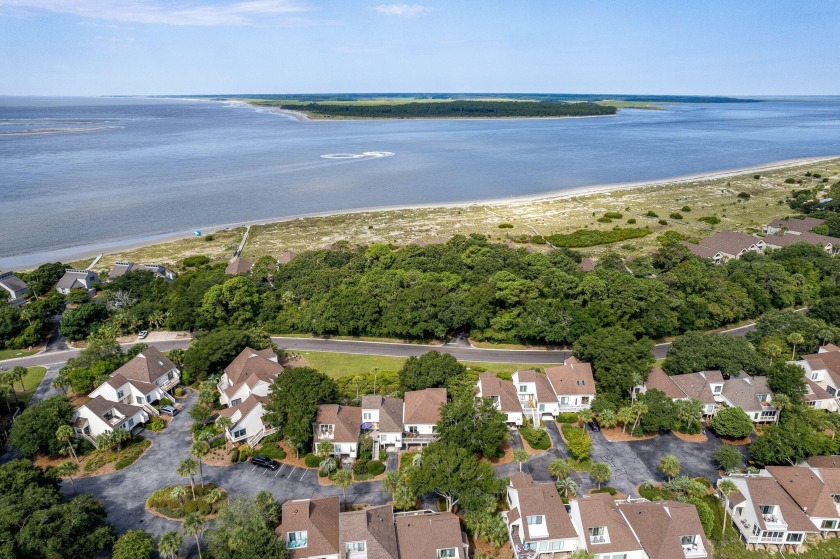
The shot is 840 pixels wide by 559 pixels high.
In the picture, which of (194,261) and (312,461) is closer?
(312,461)

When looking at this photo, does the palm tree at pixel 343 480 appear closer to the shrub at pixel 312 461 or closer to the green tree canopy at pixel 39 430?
the shrub at pixel 312 461

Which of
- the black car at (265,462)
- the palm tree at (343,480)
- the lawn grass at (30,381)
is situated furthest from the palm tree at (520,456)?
the lawn grass at (30,381)

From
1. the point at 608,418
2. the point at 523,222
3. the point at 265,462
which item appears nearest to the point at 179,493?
the point at 265,462

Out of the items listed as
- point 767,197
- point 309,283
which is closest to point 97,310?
point 309,283

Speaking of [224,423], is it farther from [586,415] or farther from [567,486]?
[586,415]

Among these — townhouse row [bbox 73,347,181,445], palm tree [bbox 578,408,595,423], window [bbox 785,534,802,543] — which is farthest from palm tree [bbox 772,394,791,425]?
townhouse row [bbox 73,347,181,445]
